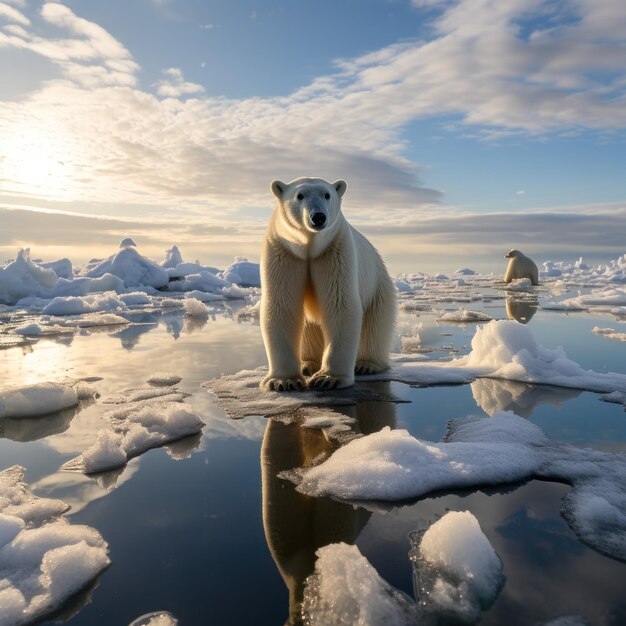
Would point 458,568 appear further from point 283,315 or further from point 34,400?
point 34,400

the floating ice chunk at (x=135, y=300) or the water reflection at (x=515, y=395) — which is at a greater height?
the water reflection at (x=515, y=395)

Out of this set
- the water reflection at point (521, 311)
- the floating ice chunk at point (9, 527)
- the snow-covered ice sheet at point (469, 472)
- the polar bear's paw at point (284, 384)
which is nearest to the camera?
the floating ice chunk at point (9, 527)

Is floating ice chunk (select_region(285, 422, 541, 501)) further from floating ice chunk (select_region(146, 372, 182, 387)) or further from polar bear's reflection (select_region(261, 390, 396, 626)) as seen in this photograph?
floating ice chunk (select_region(146, 372, 182, 387))

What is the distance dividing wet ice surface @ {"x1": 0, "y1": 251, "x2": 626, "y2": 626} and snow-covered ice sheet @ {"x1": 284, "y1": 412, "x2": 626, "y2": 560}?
56mm

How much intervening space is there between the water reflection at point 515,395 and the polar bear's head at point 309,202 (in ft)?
4.97

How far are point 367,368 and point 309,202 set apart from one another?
1.50 m

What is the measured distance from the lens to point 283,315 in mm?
3480

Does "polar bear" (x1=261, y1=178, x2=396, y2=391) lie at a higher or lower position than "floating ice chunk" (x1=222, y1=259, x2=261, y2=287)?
higher

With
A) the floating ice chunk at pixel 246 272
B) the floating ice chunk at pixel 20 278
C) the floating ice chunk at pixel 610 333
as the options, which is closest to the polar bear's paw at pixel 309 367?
the floating ice chunk at pixel 610 333

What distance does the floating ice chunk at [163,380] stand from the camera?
3.65 metres

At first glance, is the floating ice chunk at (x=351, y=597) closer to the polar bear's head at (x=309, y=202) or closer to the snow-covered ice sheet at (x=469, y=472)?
the snow-covered ice sheet at (x=469, y=472)

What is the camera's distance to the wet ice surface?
4.02 feet

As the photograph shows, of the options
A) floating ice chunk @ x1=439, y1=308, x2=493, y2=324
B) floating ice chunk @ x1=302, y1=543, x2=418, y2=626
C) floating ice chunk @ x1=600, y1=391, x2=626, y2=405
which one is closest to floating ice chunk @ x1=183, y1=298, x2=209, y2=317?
floating ice chunk @ x1=439, y1=308, x2=493, y2=324

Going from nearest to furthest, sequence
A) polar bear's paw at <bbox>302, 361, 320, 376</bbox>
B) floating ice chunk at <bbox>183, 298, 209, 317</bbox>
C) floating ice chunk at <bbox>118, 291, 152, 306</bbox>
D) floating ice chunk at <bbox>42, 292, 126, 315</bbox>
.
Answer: polar bear's paw at <bbox>302, 361, 320, 376</bbox>
floating ice chunk at <bbox>183, 298, 209, 317</bbox>
floating ice chunk at <bbox>42, 292, 126, 315</bbox>
floating ice chunk at <bbox>118, 291, 152, 306</bbox>
